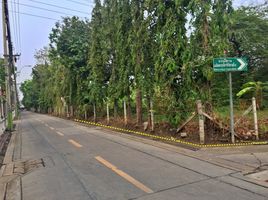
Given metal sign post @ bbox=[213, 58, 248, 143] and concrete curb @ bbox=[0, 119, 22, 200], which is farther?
metal sign post @ bbox=[213, 58, 248, 143]

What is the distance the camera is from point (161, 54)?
14.2 meters

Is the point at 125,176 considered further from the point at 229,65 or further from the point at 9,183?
the point at 229,65

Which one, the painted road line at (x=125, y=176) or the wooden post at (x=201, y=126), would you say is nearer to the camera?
the painted road line at (x=125, y=176)

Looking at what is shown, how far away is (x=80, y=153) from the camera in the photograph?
11977mm

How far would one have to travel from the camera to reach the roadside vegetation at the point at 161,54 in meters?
13.1

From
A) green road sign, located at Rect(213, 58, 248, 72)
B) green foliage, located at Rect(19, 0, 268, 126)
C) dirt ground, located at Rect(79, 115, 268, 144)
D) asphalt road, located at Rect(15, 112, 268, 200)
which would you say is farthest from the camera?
green foliage, located at Rect(19, 0, 268, 126)

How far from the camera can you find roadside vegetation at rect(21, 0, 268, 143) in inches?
516

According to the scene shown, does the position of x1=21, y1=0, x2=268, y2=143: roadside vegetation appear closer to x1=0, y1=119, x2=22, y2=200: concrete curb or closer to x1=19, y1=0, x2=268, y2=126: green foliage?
x1=19, y1=0, x2=268, y2=126: green foliage

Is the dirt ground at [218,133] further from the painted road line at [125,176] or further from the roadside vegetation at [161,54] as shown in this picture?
the painted road line at [125,176]

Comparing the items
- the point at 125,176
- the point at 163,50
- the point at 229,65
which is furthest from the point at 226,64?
the point at 125,176

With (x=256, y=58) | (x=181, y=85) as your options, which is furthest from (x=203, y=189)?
(x=256, y=58)

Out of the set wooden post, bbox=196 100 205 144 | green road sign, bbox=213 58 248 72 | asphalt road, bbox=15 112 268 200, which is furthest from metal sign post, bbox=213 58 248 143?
asphalt road, bbox=15 112 268 200

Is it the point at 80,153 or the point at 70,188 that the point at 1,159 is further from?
the point at 70,188

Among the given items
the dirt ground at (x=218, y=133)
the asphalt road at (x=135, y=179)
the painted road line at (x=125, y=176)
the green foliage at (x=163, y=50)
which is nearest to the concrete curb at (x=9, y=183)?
the asphalt road at (x=135, y=179)
